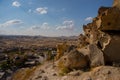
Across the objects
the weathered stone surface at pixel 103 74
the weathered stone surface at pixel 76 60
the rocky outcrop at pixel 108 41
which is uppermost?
the rocky outcrop at pixel 108 41

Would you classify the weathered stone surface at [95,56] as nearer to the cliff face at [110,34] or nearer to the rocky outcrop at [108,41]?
the rocky outcrop at [108,41]

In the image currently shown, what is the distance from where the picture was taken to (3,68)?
8238 cm

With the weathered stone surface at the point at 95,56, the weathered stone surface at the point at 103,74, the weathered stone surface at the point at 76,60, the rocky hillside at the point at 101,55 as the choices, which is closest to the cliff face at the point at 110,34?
the rocky hillside at the point at 101,55

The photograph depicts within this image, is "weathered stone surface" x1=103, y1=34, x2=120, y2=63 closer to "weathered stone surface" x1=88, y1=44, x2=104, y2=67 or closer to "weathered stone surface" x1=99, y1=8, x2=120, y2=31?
"weathered stone surface" x1=88, y1=44, x2=104, y2=67

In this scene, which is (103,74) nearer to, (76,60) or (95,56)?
(95,56)

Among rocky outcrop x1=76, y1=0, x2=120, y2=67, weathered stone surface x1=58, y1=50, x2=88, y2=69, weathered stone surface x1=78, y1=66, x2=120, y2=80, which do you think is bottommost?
weathered stone surface x1=78, y1=66, x2=120, y2=80

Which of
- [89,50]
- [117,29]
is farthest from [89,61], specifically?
[117,29]

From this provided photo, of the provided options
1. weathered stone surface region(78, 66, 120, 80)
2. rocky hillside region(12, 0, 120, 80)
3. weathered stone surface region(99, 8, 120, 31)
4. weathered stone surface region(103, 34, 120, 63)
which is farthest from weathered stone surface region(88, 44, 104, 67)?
weathered stone surface region(99, 8, 120, 31)

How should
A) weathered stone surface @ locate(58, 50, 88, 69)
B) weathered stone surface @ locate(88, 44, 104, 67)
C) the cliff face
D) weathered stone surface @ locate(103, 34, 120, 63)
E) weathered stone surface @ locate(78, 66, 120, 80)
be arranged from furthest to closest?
weathered stone surface @ locate(58, 50, 88, 69), the cliff face, weathered stone surface @ locate(103, 34, 120, 63), weathered stone surface @ locate(88, 44, 104, 67), weathered stone surface @ locate(78, 66, 120, 80)

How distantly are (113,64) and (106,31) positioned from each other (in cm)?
468

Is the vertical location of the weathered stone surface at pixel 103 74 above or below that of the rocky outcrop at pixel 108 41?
below

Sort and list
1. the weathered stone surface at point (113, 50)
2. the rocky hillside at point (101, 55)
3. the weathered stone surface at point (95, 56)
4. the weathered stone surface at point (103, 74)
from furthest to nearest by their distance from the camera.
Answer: the weathered stone surface at point (113, 50) → the weathered stone surface at point (95, 56) → the rocky hillside at point (101, 55) → the weathered stone surface at point (103, 74)

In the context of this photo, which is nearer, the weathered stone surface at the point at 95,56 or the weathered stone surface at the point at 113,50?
the weathered stone surface at the point at 95,56

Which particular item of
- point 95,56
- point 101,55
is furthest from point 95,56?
point 101,55
